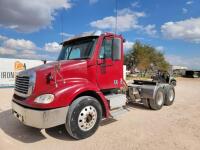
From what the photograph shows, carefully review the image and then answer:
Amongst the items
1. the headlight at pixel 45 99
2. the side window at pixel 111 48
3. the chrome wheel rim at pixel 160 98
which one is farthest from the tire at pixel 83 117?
the chrome wheel rim at pixel 160 98

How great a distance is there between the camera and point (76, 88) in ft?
13.2

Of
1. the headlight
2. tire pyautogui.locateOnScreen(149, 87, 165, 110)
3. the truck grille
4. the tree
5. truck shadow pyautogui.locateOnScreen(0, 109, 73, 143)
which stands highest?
the tree

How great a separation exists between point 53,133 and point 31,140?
0.59m

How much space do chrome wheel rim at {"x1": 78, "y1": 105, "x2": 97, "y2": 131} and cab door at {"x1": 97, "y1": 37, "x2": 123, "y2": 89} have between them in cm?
87

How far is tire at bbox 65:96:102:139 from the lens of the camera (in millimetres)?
3957

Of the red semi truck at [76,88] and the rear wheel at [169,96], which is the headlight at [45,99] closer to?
the red semi truck at [76,88]

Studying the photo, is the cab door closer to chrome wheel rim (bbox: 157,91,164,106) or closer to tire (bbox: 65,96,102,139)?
tire (bbox: 65,96,102,139)

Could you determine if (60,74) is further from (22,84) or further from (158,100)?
(158,100)

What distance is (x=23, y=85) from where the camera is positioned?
13.6ft

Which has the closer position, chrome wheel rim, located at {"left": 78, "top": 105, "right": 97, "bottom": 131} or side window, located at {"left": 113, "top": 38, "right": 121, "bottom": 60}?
chrome wheel rim, located at {"left": 78, "top": 105, "right": 97, "bottom": 131}

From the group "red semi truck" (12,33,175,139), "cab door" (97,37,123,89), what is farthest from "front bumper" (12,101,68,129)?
"cab door" (97,37,123,89)

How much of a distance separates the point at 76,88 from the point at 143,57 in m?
40.1

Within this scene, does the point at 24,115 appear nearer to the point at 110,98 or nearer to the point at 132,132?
the point at 110,98

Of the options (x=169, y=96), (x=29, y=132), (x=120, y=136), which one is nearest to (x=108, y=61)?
(x=120, y=136)
